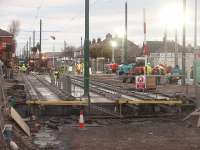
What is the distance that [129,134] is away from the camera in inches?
701

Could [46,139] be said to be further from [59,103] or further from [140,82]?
[140,82]

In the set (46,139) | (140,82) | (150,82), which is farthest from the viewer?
(150,82)

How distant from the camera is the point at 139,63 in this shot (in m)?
53.1

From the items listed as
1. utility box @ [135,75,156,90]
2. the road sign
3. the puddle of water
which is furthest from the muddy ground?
the road sign

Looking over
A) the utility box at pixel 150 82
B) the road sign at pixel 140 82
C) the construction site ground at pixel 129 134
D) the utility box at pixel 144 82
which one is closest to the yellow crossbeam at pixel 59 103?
the construction site ground at pixel 129 134

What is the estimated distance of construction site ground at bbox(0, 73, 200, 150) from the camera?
1528cm

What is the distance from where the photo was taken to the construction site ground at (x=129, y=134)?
1528cm

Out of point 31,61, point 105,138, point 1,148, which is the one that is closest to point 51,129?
point 105,138

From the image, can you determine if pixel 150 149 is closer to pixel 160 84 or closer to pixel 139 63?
pixel 160 84

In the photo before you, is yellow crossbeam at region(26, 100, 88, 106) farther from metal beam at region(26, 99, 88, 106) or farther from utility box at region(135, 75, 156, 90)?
utility box at region(135, 75, 156, 90)

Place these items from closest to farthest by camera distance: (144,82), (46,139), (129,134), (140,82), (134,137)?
(46,139) → (134,137) → (129,134) → (144,82) → (140,82)

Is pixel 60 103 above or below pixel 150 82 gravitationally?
below

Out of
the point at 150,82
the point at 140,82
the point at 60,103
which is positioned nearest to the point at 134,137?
the point at 60,103

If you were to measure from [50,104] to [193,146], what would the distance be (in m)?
8.54
